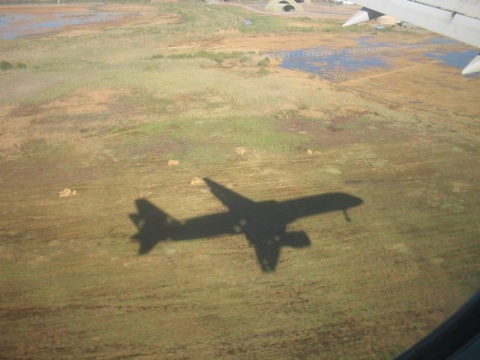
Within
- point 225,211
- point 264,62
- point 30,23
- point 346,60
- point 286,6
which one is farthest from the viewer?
point 286,6

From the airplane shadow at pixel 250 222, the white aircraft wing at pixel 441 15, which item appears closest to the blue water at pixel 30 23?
the airplane shadow at pixel 250 222

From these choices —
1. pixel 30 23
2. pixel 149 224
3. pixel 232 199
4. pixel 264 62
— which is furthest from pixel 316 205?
pixel 30 23

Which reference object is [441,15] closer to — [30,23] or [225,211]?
[225,211]

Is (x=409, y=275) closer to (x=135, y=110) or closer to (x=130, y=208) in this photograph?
(x=130, y=208)

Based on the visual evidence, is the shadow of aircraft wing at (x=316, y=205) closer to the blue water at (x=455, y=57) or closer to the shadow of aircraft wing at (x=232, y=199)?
the shadow of aircraft wing at (x=232, y=199)

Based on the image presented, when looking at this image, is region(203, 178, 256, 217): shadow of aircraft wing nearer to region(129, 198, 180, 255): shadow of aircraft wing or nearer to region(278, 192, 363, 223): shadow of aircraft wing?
region(278, 192, 363, 223): shadow of aircraft wing

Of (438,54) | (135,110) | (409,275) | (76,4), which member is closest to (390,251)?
(409,275)
